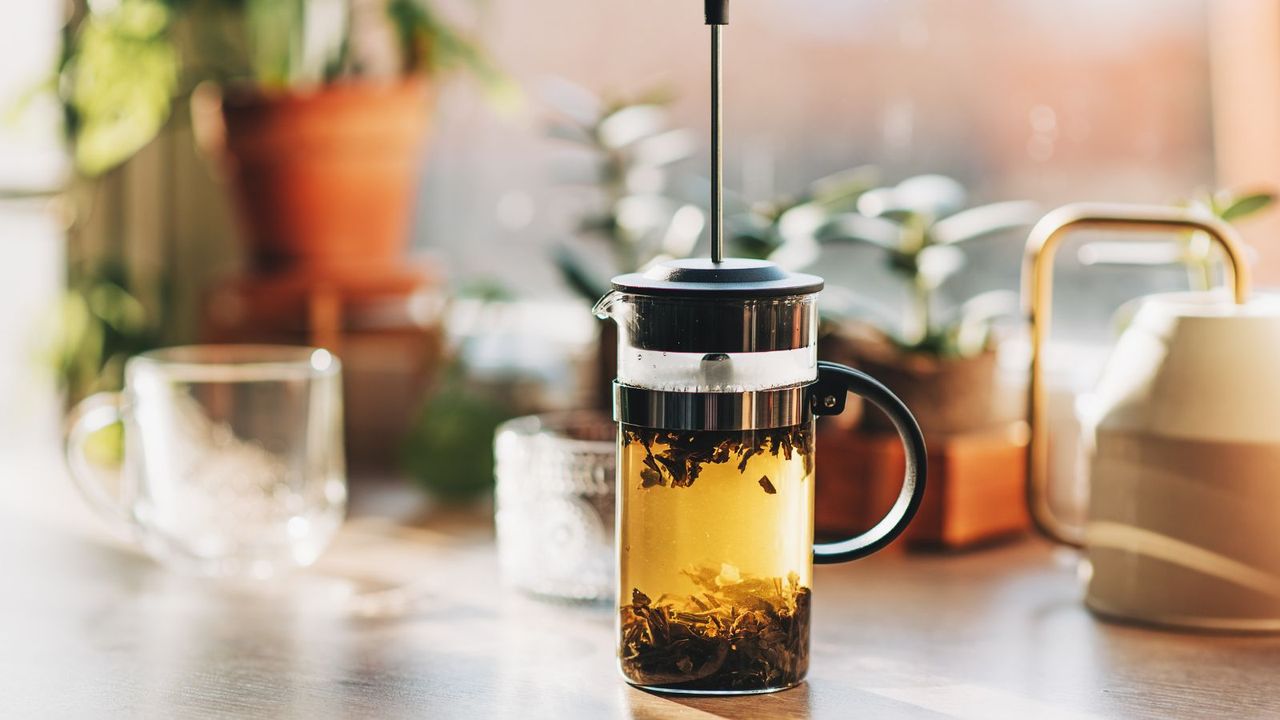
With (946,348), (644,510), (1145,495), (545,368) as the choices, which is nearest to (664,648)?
(644,510)

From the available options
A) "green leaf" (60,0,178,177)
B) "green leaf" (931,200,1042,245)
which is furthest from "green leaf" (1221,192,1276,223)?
"green leaf" (60,0,178,177)

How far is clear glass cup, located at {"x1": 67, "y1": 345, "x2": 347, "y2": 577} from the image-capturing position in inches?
39.6

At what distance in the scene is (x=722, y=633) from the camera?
28.4 inches

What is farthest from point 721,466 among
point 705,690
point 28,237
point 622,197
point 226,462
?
point 28,237

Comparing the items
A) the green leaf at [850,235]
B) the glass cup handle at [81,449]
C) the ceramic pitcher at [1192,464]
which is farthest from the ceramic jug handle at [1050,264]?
the glass cup handle at [81,449]

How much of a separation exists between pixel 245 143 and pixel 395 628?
0.64m

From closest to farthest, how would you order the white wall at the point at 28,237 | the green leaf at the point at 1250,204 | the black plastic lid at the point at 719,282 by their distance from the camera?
1. the black plastic lid at the point at 719,282
2. the green leaf at the point at 1250,204
3. the white wall at the point at 28,237

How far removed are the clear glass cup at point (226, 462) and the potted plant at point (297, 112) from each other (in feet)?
1.14

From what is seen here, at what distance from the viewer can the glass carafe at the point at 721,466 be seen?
699 mm

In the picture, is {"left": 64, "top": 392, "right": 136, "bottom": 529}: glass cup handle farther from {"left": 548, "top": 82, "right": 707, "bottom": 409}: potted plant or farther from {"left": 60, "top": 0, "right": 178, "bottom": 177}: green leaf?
{"left": 60, "top": 0, "right": 178, "bottom": 177}: green leaf

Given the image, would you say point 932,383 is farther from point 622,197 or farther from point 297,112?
point 297,112

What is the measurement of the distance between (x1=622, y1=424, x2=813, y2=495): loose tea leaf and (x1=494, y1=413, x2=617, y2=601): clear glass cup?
0.21 meters

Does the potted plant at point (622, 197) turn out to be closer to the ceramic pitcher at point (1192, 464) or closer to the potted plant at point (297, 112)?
the potted plant at point (297, 112)

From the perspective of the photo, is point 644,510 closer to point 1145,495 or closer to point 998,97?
point 1145,495
